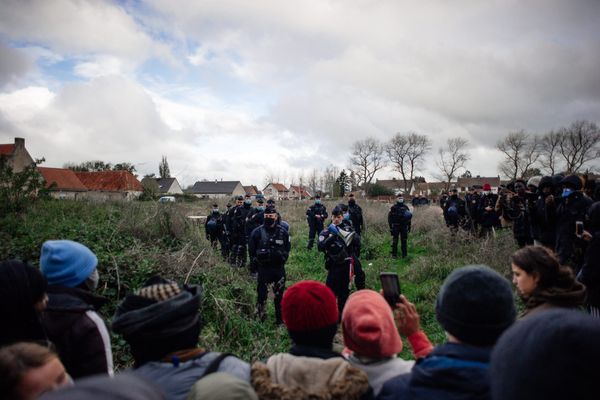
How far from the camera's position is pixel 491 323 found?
1.62m

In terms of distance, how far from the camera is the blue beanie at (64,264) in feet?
7.66

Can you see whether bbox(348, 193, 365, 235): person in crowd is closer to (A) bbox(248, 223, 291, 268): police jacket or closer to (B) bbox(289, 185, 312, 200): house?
(A) bbox(248, 223, 291, 268): police jacket

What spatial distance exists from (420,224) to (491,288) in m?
14.6

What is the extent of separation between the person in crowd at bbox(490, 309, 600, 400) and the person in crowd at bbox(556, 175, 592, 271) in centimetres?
558

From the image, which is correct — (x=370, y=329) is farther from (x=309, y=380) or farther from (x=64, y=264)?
(x=64, y=264)

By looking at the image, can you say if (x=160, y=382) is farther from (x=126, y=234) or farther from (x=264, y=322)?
(x=126, y=234)

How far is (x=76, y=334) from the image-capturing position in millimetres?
2117

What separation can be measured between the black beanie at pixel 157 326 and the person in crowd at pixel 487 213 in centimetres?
1044

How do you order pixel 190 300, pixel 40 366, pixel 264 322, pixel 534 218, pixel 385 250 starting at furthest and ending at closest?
pixel 385 250, pixel 534 218, pixel 264 322, pixel 190 300, pixel 40 366

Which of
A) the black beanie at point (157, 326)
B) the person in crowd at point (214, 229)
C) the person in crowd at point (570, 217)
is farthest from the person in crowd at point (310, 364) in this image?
the person in crowd at point (214, 229)

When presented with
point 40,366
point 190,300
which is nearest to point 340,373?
point 190,300

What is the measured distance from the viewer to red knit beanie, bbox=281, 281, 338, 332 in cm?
190

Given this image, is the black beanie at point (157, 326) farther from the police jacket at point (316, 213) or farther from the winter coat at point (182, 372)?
the police jacket at point (316, 213)

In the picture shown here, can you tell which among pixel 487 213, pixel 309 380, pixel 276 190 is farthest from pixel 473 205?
pixel 276 190
